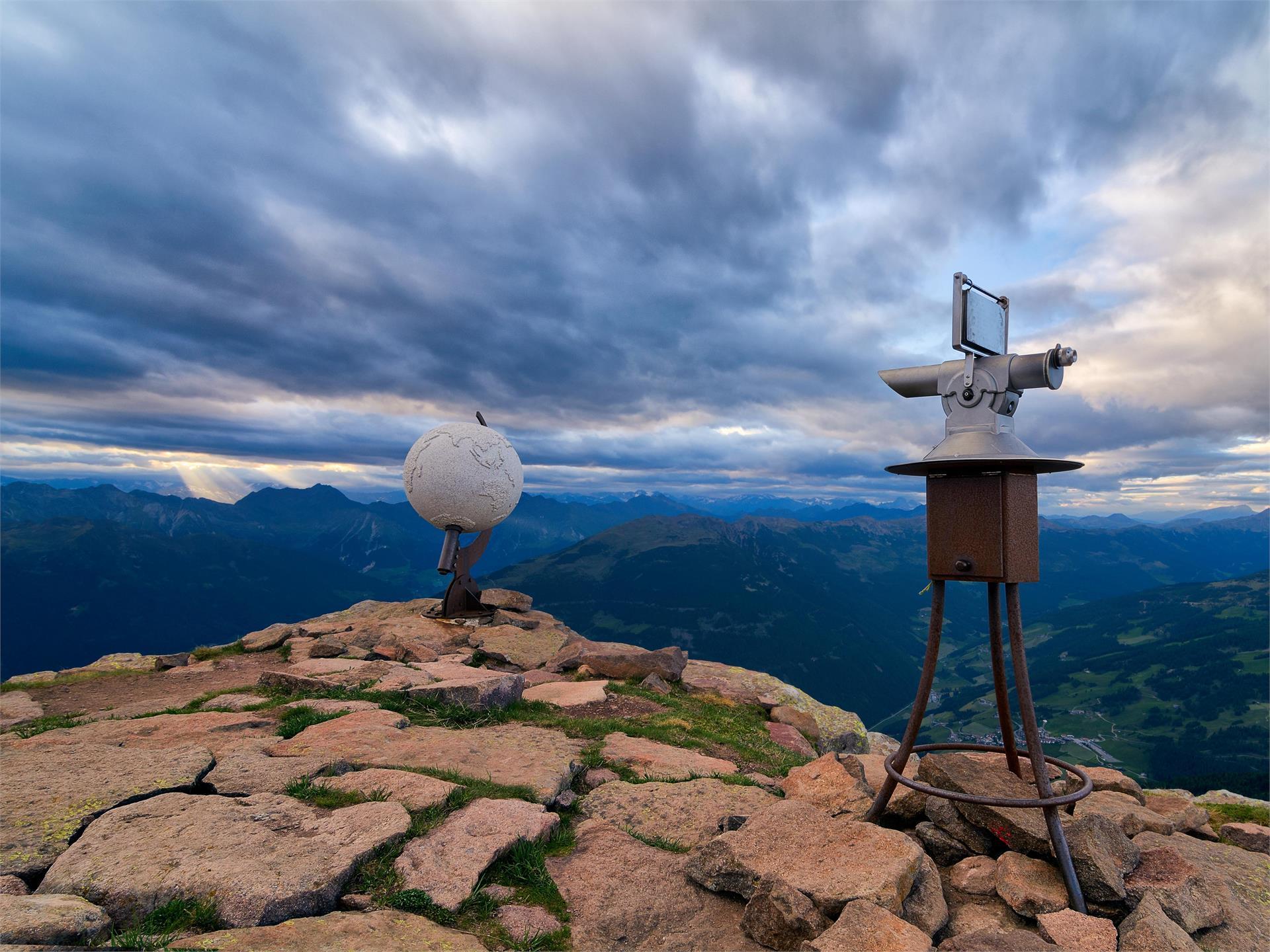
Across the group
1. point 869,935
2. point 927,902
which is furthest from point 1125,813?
point 869,935

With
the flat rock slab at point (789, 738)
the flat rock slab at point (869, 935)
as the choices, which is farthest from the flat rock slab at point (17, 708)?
the flat rock slab at point (789, 738)

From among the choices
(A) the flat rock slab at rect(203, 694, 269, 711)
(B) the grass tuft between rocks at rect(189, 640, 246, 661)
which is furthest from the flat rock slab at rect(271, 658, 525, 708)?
(B) the grass tuft between rocks at rect(189, 640, 246, 661)

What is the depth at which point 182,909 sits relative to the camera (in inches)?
172

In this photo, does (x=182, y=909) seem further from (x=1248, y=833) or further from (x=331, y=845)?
(x=1248, y=833)

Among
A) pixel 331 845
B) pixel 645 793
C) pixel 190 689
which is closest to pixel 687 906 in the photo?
pixel 645 793

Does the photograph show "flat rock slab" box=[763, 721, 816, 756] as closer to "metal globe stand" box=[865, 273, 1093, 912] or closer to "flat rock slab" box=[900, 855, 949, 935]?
"metal globe stand" box=[865, 273, 1093, 912]

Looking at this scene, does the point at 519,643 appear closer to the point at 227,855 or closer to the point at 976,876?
the point at 227,855

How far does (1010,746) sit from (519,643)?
581 inches

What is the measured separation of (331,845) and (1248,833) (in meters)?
11.0

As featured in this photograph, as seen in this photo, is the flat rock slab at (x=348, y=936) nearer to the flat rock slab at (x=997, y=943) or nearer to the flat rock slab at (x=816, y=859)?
the flat rock slab at (x=816, y=859)

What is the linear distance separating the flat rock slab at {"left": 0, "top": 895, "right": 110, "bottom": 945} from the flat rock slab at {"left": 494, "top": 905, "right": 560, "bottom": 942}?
2.67 meters

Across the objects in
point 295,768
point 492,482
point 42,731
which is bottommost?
point 42,731

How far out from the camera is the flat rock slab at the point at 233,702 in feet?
35.1

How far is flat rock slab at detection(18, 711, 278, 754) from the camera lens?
322 inches
